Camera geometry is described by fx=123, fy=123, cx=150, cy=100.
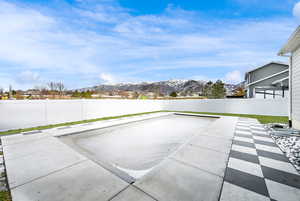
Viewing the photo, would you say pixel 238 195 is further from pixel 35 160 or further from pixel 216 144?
pixel 35 160

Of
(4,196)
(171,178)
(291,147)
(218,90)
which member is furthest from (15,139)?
(218,90)

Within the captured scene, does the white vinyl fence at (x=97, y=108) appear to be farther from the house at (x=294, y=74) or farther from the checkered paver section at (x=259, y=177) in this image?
the checkered paver section at (x=259, y=177)

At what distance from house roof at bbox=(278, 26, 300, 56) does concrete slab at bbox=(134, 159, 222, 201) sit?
4.70 m

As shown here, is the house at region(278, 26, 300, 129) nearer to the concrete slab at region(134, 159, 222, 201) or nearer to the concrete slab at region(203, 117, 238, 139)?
the concrete slab at region(203, 117, 238, 139)

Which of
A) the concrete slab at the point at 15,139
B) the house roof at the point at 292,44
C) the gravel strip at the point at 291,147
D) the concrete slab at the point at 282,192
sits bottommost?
the concrete slab at the point at 15,139

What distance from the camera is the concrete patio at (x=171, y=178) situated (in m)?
1.35

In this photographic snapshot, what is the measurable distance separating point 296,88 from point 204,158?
5098mm

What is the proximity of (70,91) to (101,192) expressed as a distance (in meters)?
7.49

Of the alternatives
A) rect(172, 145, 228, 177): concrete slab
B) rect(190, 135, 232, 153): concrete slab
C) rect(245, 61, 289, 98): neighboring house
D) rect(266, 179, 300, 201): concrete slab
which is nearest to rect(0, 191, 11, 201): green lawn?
rect(172, 145, 228, 177): concrete slab

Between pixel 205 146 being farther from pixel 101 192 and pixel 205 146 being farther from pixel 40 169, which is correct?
pixel 40 169

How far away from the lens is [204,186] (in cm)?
148

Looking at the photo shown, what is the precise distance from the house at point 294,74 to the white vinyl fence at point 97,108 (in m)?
4.09

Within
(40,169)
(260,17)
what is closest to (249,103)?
(260,17)

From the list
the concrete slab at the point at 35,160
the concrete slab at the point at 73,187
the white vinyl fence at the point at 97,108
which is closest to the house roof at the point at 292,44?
the white vinyl fence at the point at 97,108
